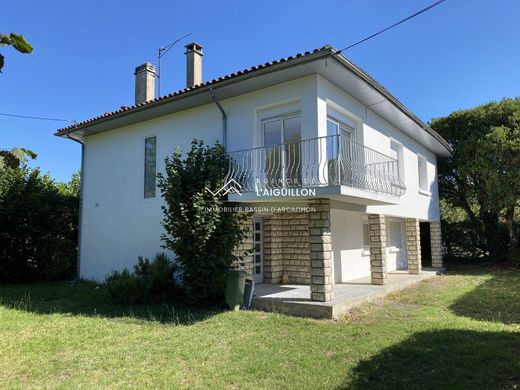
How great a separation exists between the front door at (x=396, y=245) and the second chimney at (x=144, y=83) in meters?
10.8

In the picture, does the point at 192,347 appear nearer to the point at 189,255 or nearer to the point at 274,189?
the point at 189,255

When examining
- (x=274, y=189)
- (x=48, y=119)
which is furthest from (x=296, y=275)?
(x=48, y=119)

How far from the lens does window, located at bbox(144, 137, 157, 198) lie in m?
11.6

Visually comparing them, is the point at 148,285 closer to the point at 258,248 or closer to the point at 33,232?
the point at 258,248

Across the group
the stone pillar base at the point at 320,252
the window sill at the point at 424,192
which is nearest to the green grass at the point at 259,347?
the stone pillar base at the point at 320,252

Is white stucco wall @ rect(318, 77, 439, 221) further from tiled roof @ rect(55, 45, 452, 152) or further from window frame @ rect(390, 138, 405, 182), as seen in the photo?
tiled roof @ rect(55, 45, 452, 152)

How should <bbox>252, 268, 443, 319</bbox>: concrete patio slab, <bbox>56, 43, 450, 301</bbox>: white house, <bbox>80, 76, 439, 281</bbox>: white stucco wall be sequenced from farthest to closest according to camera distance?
<bbox>80, 76, 439, 281</bbox>: white stucco wall < <bbox>56, 43, 450, 301</bbox>: white house < <bbox>252, 268, 443, 319</bbox>: concrete patio slab

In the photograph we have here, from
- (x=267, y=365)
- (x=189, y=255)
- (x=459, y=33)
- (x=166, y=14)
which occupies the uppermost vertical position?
(x=166, y=14)

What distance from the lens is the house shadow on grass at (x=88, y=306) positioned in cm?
809

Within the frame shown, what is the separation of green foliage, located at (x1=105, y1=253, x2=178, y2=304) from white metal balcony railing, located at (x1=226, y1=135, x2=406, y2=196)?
2.93 meters

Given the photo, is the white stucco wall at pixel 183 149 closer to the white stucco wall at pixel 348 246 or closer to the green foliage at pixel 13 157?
the white stucco wall at pixel 348 246

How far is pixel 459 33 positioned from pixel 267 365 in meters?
7.99

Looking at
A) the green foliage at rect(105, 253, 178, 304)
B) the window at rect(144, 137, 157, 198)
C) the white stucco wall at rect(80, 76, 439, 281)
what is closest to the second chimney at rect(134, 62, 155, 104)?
the white stucco wall at rect(80, 76, 439, 281)

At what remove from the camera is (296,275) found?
11594 millimetres
